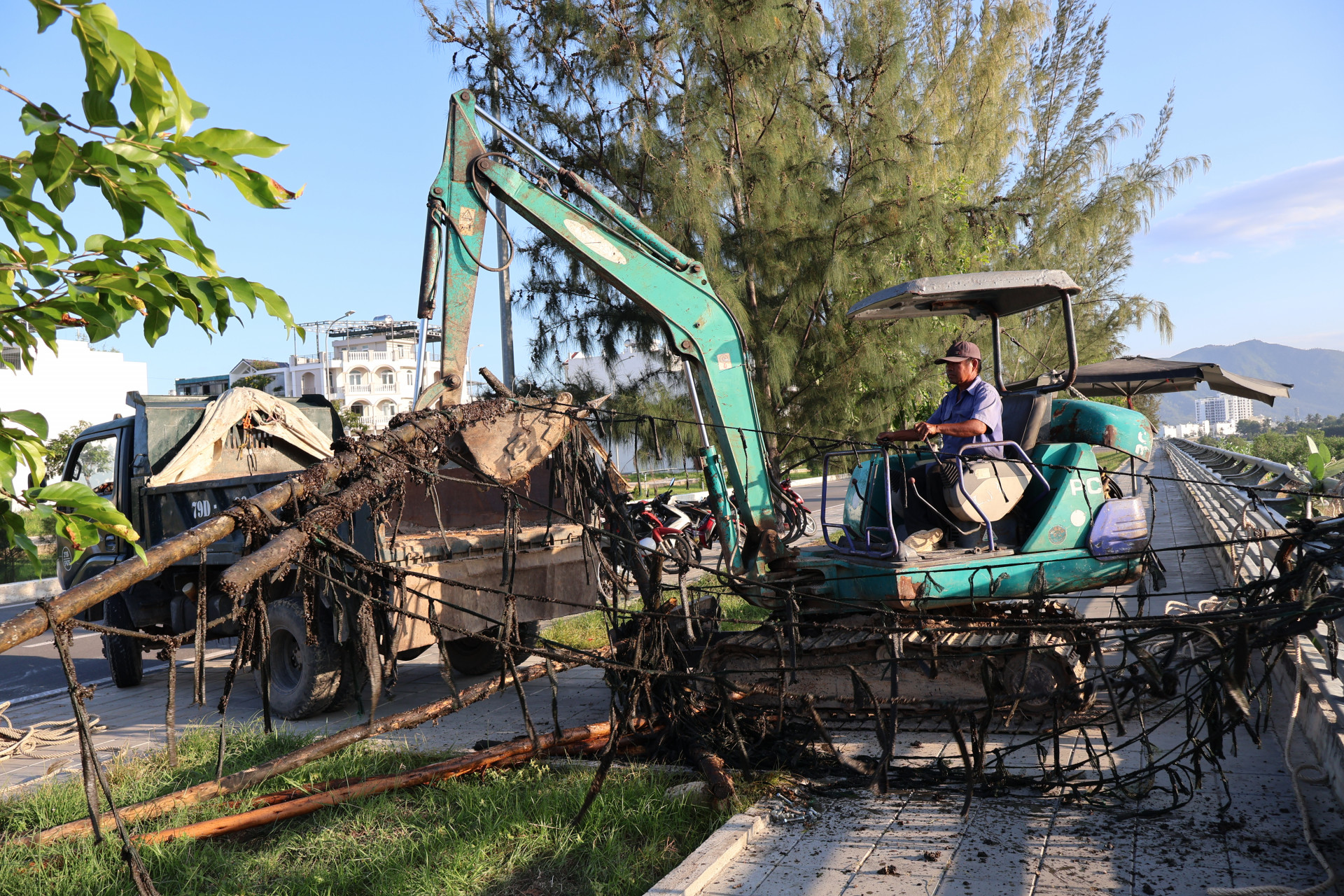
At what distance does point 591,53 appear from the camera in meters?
10.9

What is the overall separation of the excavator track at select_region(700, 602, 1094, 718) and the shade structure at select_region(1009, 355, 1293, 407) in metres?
2.15

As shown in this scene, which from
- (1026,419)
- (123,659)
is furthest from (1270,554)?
(123,659)

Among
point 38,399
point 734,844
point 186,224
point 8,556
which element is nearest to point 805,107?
point 734,844

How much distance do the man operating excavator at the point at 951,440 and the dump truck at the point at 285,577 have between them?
7.34 feet

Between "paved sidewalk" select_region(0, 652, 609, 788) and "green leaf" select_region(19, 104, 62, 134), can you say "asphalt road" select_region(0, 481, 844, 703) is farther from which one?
"green leaf" select_region(19, 104, 62, 134)

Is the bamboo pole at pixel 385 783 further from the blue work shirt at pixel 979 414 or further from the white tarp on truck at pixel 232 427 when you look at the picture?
the white tarp on truck at pixel 232 427

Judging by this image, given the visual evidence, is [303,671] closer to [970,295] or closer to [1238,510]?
[970,295]

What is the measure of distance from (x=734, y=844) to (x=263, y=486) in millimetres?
5003

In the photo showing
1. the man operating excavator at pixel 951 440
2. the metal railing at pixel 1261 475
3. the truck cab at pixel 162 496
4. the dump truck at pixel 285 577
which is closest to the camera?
the metal railing at pixel 1261 475

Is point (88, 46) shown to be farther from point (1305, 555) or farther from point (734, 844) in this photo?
point (1305, 555)

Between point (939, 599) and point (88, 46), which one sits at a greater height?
point (88, 46)

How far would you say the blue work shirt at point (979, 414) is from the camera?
5.71 m

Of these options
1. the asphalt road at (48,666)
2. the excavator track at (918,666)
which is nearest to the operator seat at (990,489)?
the excavator track at (918,666)

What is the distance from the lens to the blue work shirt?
571 centimetres
